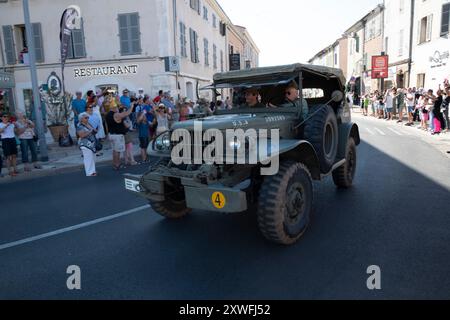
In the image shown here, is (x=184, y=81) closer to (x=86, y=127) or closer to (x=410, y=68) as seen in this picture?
(x=86, y=127)

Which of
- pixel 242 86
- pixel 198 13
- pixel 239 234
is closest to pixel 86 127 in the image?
pixel 242 86

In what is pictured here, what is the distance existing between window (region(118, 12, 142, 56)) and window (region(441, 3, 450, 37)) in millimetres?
16718

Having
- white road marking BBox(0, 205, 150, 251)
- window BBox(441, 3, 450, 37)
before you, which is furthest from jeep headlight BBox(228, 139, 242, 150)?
window BBox(441, 3, 450, 37)

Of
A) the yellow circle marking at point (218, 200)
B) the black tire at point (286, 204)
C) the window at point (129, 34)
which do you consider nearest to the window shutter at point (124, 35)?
the window at point (129, 34)

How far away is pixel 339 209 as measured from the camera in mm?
5133

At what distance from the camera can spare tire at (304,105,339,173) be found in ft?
15.2

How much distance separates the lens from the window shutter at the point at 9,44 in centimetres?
1741

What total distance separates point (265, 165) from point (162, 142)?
148 centimetres

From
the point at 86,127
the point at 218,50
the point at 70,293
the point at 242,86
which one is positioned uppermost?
the point at 218,50

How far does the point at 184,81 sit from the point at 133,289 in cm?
1676

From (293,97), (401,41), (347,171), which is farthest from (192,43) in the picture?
(293,97)

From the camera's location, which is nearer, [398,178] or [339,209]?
[339,209]

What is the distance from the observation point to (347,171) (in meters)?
6.12

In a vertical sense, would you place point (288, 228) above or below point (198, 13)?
below
